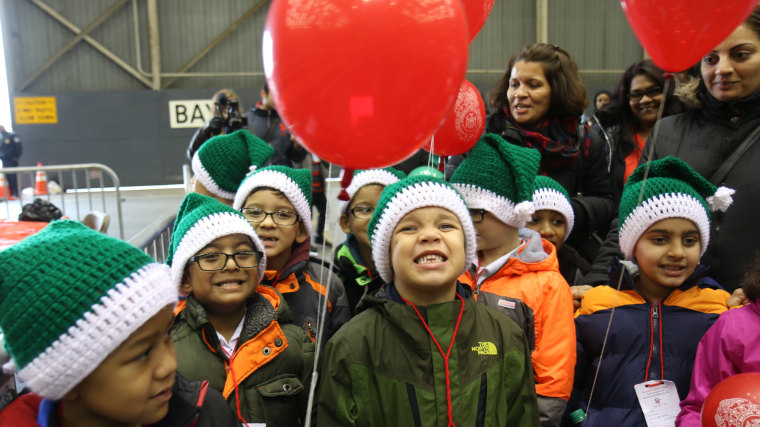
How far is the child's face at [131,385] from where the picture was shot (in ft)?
4.00

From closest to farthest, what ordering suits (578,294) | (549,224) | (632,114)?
(578,294) < (549,224) < (632,114)

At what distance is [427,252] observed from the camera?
1.69m

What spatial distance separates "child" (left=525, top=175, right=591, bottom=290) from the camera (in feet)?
8.06

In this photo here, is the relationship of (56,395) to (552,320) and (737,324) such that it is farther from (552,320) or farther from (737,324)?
(737,324)

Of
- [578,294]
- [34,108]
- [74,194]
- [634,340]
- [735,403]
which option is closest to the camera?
[735,403]

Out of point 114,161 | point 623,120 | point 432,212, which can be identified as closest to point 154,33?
point 114,161

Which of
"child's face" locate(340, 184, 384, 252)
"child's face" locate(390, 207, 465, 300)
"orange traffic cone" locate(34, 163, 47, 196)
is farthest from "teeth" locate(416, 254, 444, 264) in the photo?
"orange traffic cone" locate(34, 163, 47, 196)

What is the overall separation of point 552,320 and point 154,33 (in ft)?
40.3

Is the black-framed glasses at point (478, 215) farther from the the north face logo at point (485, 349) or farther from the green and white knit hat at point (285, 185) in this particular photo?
the green and white knit hat at point (285, 185)

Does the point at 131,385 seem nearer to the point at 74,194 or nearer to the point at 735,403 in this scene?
the point at 735,403

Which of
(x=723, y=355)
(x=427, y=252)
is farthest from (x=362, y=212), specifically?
(x=723, y=355)

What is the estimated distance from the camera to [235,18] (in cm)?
1267

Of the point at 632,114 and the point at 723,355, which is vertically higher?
the point at 632,114

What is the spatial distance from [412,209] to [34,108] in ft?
41.7
